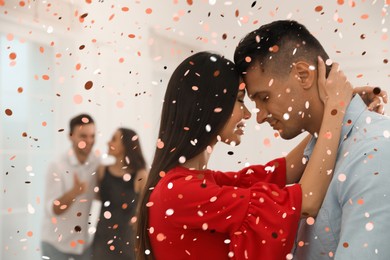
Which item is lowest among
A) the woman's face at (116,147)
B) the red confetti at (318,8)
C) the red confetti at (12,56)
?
the woman's face at (116,147)

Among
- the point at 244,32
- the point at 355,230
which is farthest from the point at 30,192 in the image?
the point at 355,230

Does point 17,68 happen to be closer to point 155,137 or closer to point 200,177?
point 155,137

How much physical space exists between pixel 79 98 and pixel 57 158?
0.17 metres

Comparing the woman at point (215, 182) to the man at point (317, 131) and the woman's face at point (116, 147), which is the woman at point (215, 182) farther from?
the woman's face at point (116, 147)

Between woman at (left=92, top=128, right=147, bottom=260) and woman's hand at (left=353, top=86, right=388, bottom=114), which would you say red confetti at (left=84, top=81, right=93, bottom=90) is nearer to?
woman at (left=92, top=128, right=147, bottom=260)

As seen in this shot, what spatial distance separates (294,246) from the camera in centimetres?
107

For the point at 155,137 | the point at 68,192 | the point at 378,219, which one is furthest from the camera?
the point at 68,192

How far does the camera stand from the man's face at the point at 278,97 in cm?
107

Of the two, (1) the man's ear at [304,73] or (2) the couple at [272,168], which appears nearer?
(2) the couple at [272,168]

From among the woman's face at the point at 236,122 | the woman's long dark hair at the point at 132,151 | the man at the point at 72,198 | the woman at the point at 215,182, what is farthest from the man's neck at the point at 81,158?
the woman's face at the point at 236,122

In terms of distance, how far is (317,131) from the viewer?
1083 millimetres

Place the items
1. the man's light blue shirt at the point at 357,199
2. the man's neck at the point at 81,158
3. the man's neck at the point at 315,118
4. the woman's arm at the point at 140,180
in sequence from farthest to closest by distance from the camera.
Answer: the man's neck at the point at 81,158 < the woman's arm at the point at 140,180 < the man's neck at the point at 315,118 < the man's light blue shirt at the point at 357,199

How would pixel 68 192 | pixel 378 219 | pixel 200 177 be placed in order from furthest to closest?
pixel 68 192, pixel 200 177, pixel 378 219

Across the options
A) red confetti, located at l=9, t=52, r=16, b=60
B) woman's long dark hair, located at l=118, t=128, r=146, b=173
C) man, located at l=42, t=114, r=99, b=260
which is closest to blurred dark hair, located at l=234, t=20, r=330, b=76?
woman's long dark hair, located at l=118, t=128, r=146, b=173
